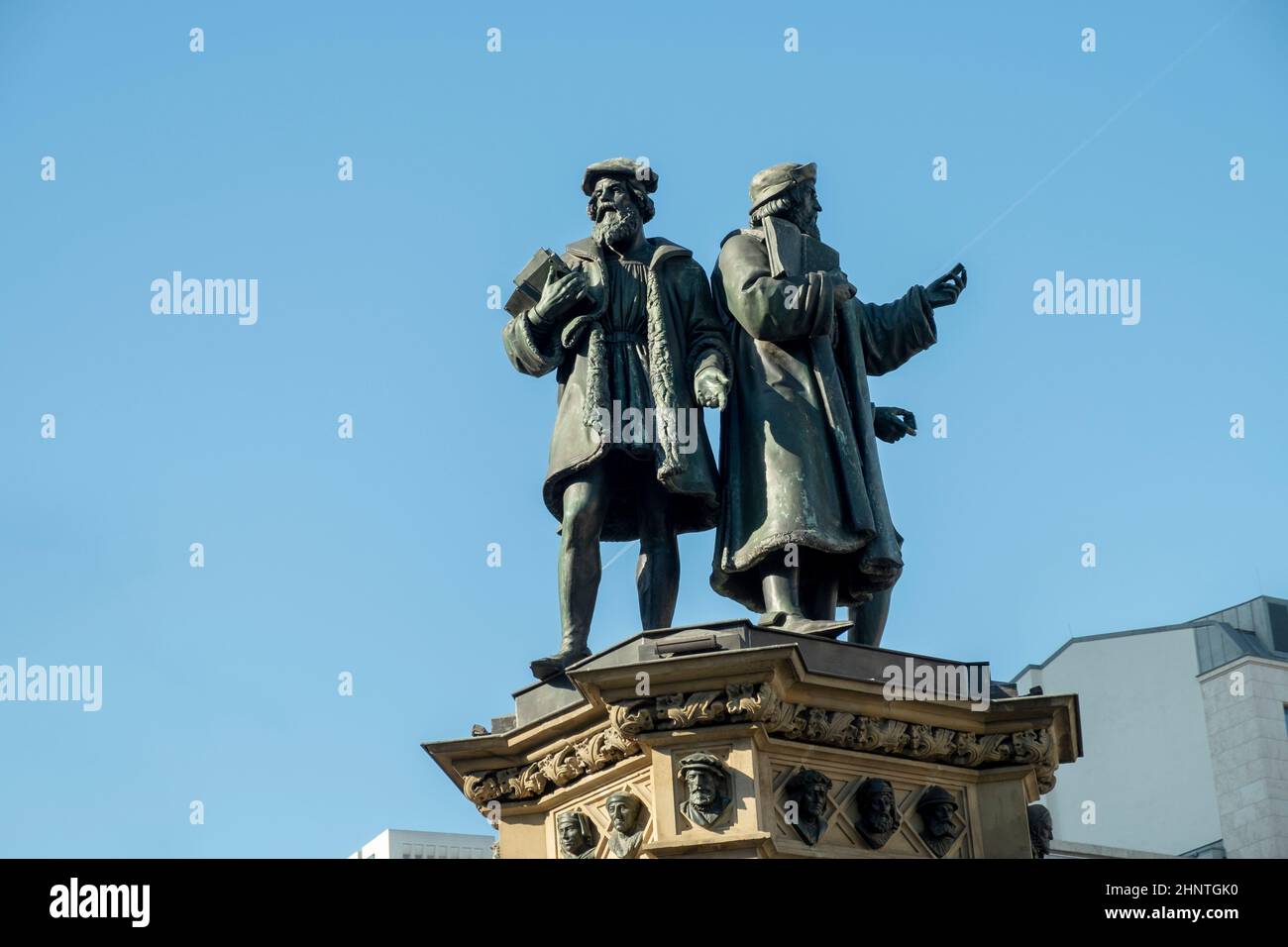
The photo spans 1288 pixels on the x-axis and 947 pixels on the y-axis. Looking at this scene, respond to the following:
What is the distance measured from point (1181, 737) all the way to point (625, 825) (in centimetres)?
3406

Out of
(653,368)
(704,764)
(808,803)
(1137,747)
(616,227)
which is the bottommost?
(808,803)

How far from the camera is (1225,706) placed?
45.9 meters

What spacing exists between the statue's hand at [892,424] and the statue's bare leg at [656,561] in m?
2.20

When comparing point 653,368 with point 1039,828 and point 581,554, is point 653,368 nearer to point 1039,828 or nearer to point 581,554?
point 581,554

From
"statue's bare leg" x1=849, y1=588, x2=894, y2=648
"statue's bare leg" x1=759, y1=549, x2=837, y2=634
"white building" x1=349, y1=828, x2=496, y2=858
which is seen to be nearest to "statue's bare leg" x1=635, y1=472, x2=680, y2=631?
"statue's bare leg" x1=759, y1=549, x2=837, y2=634

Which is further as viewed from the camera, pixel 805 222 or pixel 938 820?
pixel 805 222

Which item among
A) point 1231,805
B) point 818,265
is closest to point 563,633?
point 818,265

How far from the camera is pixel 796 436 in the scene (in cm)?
1620

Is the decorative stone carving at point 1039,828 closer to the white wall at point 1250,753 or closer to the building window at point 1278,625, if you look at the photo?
the white wall at point 1250,753

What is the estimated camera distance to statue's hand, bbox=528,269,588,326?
54.9ft

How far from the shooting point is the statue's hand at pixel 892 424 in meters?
17.8

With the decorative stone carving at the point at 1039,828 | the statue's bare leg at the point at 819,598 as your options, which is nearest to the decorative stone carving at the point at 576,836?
the statue's bare leg at the point at 819,598

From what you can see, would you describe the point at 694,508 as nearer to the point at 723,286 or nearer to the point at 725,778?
the point at 723,286
